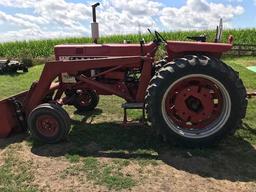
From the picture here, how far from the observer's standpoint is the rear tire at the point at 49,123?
20.7 ft

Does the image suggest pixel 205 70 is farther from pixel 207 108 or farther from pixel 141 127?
pixel 141 127

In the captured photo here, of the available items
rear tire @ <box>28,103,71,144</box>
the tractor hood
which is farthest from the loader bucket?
the tractor hood

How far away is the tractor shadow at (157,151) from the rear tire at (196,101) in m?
0.24

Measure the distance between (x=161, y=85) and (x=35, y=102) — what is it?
2.18 meters

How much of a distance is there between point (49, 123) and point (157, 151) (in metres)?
1.67

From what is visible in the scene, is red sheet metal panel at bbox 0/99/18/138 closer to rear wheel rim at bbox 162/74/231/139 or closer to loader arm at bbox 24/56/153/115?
loader arm at bbox 24/56/153/115

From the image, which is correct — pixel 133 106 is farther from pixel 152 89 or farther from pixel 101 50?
pixel 101 50

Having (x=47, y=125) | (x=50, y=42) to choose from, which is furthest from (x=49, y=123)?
(x=50, y=42)

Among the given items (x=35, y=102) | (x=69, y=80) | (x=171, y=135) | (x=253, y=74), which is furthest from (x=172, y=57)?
(x=253, y=74)

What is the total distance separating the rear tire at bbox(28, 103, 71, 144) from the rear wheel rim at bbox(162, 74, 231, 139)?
1.51 metres

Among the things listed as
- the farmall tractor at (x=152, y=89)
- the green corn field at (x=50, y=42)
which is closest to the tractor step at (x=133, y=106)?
the farmall tractor at (x=152, y=89)

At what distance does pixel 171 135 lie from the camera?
19.4ft

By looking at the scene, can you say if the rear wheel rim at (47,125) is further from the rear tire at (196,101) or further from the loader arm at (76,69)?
the rear tire at (196,101)

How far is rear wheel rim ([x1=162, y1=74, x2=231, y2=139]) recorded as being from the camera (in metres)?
5.94
